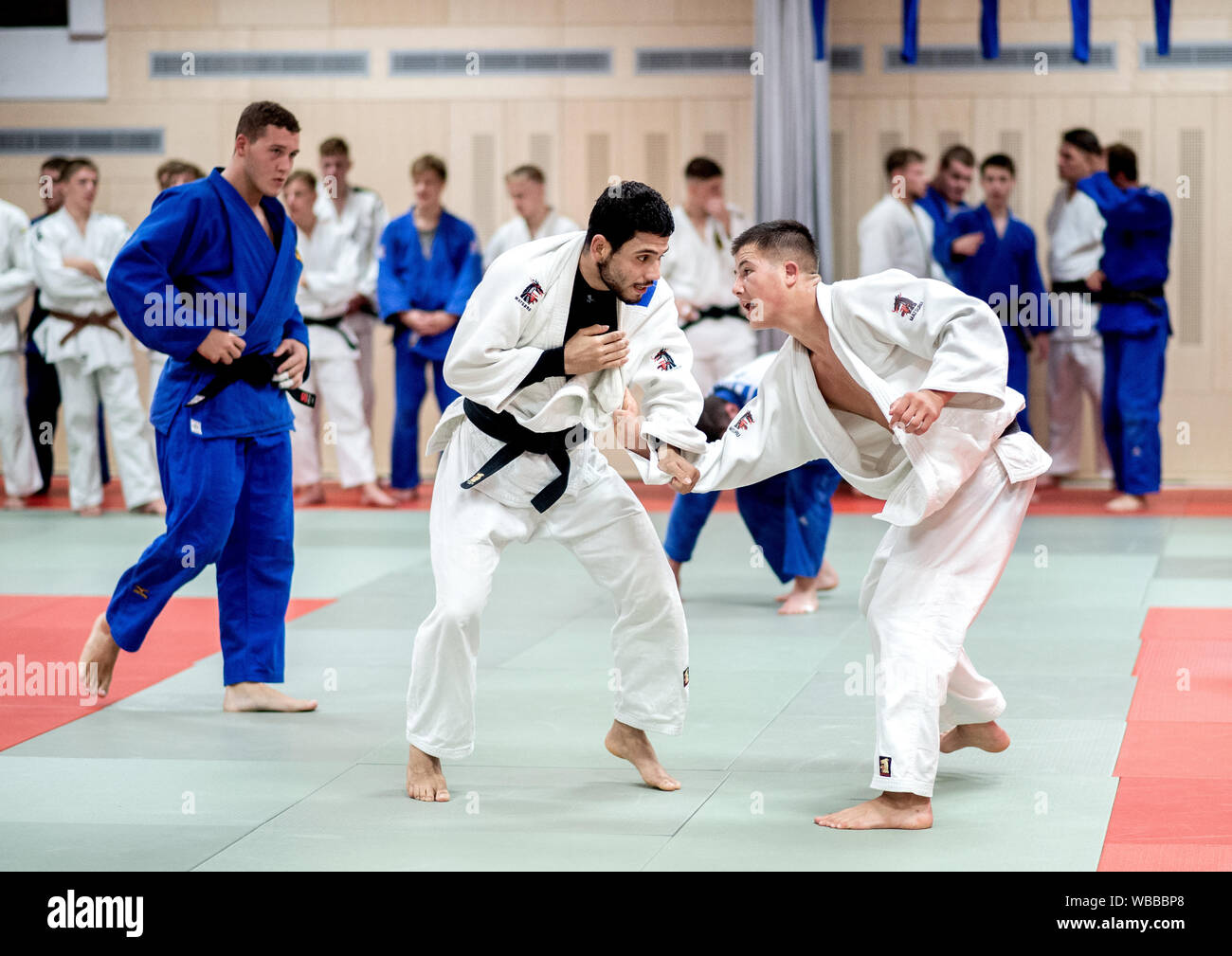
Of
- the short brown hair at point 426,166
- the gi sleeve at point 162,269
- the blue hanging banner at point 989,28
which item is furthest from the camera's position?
the short brown hair at point 426,166

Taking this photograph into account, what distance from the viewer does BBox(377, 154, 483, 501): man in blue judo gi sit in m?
9.55

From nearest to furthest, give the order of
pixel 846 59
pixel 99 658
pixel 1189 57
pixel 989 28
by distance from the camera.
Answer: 1. pixel 99 658
2. pixel 989 28
3. pixel 1189 57
4. pixel 846 59

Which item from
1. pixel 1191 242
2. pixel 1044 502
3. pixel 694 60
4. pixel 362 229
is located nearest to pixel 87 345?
pixel 362 229

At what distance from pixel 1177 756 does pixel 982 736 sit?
582 millimetres

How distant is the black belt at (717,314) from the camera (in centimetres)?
958

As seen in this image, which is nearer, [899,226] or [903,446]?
[903,446]

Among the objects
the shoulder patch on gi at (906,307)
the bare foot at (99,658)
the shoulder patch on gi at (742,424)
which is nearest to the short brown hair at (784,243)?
the shoulder patch on gi at (906,307)

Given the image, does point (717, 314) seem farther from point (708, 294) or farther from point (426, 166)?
point (426, 166)

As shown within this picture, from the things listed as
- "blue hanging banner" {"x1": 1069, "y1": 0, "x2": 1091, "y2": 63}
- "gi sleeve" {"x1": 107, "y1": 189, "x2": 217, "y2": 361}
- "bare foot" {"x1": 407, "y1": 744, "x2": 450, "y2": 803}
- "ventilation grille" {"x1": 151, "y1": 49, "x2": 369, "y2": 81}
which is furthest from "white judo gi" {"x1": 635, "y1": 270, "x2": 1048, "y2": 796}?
"ventilation grille" {"x1": 151, "y1": 49, "x2": 369, "y2": 81}

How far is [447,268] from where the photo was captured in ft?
31.6

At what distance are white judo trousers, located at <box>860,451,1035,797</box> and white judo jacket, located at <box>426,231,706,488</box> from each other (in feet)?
1.93

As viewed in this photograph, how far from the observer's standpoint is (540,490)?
3.95m

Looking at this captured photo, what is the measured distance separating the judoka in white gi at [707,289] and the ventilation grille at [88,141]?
3.85 m

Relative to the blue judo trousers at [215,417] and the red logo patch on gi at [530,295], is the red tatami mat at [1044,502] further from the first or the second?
the red logo patch on gi at [530,295]
